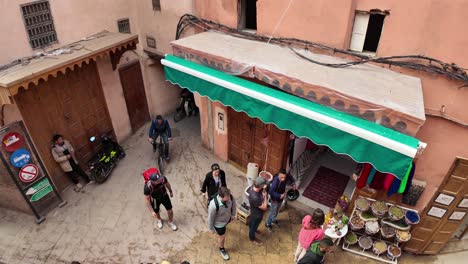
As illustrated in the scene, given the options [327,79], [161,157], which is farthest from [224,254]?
[327,79]

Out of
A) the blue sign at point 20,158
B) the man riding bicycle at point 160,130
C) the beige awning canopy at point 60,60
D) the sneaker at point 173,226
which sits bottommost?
the sneaker at point 173,226

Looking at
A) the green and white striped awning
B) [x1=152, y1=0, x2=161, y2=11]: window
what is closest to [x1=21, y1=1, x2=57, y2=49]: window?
[x1=152, y1=0, x2=161, y2=11]: window

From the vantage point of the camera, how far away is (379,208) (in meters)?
6.59

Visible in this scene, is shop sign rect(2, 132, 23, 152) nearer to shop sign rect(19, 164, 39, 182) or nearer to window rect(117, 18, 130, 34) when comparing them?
shop sign rect(19, 164, 39, 182)

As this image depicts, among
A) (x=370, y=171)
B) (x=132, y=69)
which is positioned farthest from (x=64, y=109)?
(x=370, y=171)

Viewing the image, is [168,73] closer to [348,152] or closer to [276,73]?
[276,73]

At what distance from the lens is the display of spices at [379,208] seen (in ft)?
21.5

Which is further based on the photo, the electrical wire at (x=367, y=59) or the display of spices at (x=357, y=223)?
the display of spices at (x=357, y=223)

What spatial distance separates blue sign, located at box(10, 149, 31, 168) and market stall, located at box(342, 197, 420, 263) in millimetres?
7876

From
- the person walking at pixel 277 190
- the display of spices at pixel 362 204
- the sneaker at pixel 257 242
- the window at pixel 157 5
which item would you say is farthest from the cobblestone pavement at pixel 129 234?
the window at pixel 157 5

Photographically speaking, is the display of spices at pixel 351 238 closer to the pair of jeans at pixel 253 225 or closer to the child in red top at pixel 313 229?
the child in red top at pixel 313 229

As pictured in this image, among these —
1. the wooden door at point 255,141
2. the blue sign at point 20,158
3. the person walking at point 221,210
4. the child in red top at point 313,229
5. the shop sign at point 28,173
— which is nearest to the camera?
the child in red top at point 313,229

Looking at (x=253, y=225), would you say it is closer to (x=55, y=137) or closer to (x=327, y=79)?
(x=327, y=79)

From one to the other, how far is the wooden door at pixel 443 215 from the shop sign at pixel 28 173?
9.18 metres
